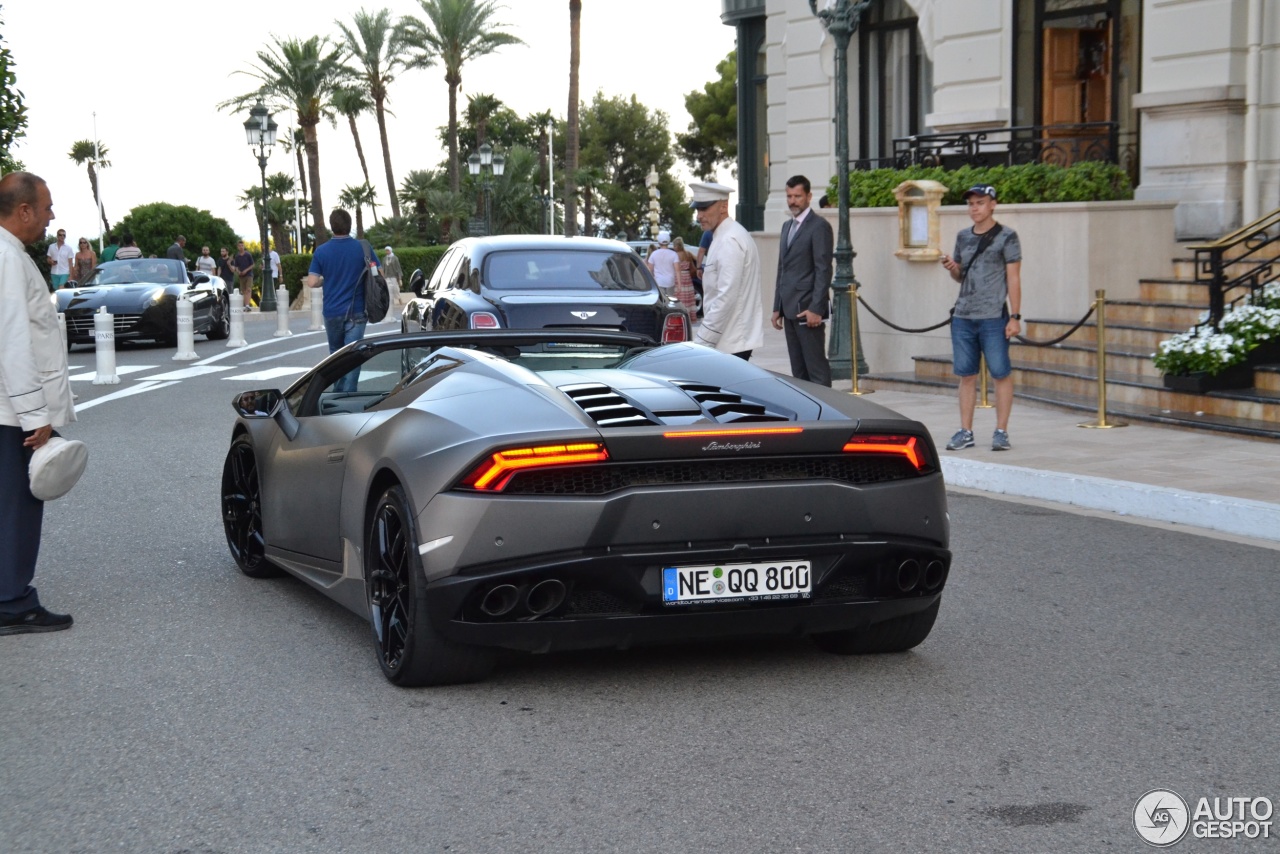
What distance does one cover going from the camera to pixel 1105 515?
9.59 metres

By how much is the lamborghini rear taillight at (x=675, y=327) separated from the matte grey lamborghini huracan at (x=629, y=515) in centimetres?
874

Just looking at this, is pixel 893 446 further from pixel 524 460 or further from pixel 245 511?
pixel 245 511

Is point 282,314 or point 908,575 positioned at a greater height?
point 282,314

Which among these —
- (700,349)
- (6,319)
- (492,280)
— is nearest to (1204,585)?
(700,349)

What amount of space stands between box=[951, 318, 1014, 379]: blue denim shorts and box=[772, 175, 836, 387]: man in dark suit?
4.74 ft

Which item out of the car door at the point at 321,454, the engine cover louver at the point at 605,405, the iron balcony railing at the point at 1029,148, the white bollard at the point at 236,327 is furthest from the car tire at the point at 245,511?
the white bollard at the point at 236,327

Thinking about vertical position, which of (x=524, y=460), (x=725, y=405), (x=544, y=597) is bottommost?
(x=544, y=597)

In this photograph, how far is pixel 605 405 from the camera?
546 cm

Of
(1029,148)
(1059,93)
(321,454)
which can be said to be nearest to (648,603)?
(321,454)

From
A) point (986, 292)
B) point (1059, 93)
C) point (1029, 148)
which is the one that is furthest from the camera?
point (1059, 93)

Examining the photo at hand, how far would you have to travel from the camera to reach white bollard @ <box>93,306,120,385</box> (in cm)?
2044

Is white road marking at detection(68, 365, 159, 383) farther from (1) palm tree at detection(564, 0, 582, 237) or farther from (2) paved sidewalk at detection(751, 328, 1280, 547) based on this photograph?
(1) palm tree at detection(564, 0, 582, 237)

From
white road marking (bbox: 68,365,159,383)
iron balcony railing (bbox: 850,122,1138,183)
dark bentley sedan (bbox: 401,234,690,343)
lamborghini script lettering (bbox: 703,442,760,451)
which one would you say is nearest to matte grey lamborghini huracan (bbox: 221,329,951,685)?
lamborghini script lettering (bbox: 703,442,760,451)

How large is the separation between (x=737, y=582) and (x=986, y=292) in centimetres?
636
